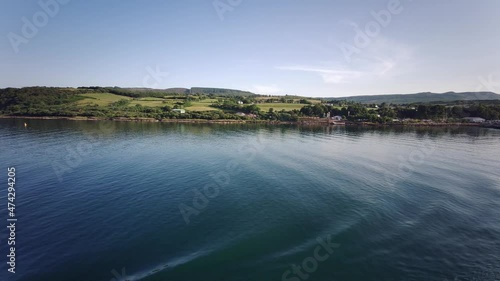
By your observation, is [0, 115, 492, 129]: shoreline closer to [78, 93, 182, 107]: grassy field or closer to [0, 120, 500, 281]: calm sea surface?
[78, 93, 182, 107]: grassy field

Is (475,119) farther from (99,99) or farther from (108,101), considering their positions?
(99,99)

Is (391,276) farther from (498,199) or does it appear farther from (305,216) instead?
(498,199)

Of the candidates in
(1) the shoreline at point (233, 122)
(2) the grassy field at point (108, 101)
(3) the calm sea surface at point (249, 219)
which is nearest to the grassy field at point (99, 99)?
(2) the grassy field at point (108, 101)

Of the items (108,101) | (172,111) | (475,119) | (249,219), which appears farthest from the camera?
(108,101)

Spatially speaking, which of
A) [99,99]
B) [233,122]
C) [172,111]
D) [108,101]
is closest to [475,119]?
[233,122]

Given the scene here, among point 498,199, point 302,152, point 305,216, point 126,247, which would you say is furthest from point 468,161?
point 126,247

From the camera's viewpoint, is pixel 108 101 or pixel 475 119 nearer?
pixel 475 119

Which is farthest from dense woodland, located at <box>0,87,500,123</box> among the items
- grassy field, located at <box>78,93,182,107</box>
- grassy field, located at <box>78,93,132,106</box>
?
grassy field, located at <box>78,93,182,107</box>

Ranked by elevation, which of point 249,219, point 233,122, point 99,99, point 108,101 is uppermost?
point 99,99
